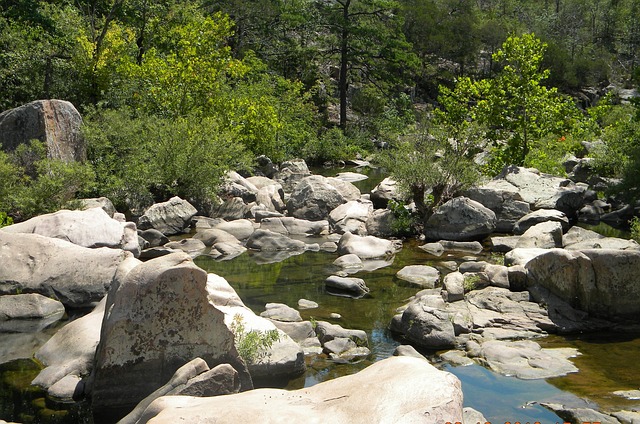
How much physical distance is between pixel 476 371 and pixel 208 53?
18.7 meters

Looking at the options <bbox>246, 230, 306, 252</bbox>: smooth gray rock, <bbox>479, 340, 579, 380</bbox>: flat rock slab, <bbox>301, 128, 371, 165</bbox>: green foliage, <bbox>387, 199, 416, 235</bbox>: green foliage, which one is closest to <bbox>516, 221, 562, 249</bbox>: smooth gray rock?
<bbox>387, 199, 416, 235</bbox>: green foliage

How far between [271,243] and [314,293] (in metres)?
3.80

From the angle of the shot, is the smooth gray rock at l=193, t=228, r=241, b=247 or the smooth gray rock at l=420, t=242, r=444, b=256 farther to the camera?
the smooth gray rock at l=193, t=228, r=241, b=247

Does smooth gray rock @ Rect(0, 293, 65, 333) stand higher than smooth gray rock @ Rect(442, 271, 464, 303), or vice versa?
smooth gray rock @ Rect(442, 271, 464, 303)

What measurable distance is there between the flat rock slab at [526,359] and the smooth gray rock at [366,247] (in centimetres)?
593

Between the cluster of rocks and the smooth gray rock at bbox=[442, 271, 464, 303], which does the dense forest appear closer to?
the cluster of rocks

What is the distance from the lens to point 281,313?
436 inches

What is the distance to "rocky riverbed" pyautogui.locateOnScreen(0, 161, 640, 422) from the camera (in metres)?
7.81

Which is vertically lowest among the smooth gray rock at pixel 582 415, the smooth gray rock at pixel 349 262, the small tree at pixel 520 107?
the smooth gray rock at pixel 349 262

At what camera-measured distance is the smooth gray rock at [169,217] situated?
17078mm

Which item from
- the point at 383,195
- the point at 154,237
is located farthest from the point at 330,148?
the point at 154,237

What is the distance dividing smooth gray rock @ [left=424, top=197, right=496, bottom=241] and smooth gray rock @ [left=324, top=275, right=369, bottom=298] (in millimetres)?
4836

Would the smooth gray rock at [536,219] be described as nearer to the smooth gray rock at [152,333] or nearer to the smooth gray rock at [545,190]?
the smooth gray rock at [545,190]

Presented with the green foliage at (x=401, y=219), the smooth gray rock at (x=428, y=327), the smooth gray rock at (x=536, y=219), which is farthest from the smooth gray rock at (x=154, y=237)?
the smooth gray rock at (x=536, y=219)
